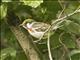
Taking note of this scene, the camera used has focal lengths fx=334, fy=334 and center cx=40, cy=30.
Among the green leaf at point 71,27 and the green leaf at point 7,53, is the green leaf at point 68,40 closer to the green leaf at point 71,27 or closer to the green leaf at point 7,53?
the green leaf at point 71,27

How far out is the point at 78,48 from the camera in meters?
1.45

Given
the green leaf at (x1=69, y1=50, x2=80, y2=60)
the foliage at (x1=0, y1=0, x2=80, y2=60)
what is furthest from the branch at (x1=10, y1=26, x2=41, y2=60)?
the green leaf at (x1=69, y1=50, x2=80, y2=60)

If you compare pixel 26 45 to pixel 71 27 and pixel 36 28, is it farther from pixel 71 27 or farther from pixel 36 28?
pixel 71 27

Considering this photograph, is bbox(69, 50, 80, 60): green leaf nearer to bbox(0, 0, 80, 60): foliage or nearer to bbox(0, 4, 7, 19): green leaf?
bbox(0, 0, 80, 60): foliage

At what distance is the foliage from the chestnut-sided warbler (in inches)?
1.4

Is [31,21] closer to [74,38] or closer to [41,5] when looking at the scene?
[41,5]

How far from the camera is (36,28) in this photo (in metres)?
1.46

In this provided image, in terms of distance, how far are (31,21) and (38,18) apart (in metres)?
0.05

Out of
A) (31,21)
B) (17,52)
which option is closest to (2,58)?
(17,52)

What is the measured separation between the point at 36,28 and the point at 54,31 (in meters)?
0.10

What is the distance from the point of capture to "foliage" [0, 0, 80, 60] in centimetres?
143

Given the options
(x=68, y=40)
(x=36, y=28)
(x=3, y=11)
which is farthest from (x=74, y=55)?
(x=3, y=11)

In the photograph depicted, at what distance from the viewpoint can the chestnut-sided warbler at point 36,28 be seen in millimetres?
1408

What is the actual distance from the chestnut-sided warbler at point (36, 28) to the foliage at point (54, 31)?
0.12ft
